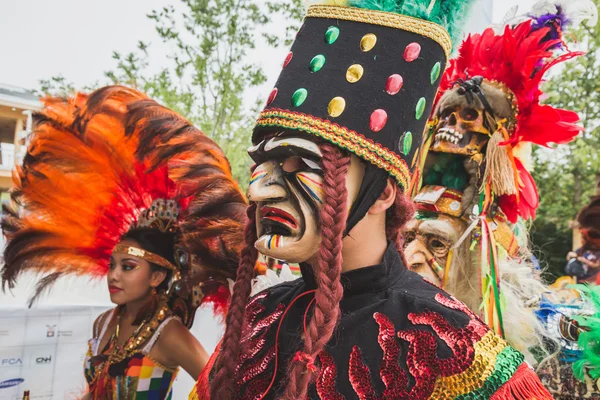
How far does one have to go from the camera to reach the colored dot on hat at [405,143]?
1.56 m

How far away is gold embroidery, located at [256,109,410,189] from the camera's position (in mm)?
1476

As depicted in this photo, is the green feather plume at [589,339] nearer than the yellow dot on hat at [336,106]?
No

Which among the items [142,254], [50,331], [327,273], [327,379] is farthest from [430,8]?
[50,331]

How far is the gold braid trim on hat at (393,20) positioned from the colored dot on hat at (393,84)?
0.15 m

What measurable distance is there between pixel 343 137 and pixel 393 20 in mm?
411

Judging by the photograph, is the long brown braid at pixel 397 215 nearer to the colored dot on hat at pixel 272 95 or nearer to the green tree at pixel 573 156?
the colored dot on hat at pixel 272 95

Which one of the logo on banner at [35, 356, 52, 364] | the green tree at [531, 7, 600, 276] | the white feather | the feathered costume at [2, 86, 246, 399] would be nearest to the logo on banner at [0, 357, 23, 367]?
the logo on banner at [35, 356, 52, 364]

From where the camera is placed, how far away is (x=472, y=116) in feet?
10.5

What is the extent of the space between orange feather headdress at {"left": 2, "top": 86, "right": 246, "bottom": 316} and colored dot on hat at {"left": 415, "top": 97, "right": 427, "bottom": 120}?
1.75m

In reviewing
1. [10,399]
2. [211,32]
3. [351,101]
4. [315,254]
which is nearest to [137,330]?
[10,399]

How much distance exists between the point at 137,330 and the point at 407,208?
2167 mm

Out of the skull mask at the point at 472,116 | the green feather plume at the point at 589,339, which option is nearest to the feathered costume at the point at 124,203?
the skull mask at the point at 472,116

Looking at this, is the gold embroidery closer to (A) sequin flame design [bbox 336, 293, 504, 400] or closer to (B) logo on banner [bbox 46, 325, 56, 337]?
(A) sequin flame design [bbox 336, 293, 504, 400]

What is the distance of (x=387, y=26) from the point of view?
1.55 meters
